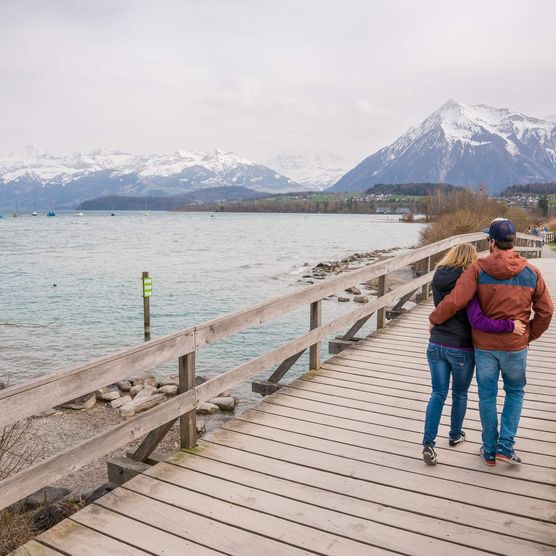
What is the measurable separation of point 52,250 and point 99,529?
52.7 meters

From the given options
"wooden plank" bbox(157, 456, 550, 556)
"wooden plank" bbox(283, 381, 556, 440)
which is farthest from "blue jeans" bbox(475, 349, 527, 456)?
"wooden plank" bbox(157, 456, 550, 556)

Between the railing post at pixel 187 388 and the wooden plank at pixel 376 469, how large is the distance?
336 mm

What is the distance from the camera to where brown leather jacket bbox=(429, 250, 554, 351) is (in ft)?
13.4

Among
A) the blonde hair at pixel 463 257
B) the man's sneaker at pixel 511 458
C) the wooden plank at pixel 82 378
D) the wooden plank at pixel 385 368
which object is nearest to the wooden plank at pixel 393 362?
the wooden plank at pixel 385 368

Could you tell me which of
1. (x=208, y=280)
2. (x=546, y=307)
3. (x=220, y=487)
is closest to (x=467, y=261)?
(x=546, y=307)

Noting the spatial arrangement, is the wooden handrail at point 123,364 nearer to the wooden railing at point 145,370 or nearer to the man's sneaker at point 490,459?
the wooden railing at point 145,370

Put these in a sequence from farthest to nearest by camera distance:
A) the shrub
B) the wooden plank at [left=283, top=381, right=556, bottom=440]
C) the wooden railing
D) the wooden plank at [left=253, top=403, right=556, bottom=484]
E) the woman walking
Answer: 1. the shrub
2. the wooden plank at [left=283, top=381, right=556, bottom=440]
3. the woman walking
4. the wooden plank at [left=253, top=403, right=556, bottom=484]
5. the wooden railing

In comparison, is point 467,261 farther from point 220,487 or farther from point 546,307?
point 220,487

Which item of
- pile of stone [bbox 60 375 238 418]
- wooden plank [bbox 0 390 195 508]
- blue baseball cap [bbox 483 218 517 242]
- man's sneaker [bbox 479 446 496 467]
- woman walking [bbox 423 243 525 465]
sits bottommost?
pile of stone [bbox 60 375 238 418]

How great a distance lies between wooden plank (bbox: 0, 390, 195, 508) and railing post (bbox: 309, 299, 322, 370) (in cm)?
255

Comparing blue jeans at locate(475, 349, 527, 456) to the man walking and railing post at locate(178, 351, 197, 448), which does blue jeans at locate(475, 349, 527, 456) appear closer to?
the man walking

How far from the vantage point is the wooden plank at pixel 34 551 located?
3172 mm

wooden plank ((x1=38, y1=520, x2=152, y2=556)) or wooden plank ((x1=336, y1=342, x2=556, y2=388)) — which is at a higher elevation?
wooden plank ((x1=336, y1=342, x2=556, y2=388))

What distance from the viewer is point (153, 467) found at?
423 centimetres
